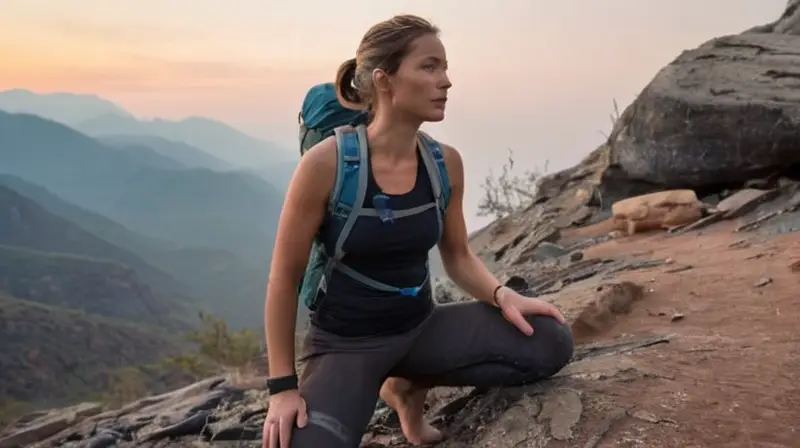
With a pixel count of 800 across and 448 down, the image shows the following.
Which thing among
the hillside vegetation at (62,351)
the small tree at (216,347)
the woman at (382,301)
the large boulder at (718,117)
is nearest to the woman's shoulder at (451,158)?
the woman at (382,301)

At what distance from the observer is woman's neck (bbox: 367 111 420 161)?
9.66 feet

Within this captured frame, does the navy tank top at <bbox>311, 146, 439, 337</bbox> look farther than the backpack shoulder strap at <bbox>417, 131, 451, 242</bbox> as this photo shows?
No

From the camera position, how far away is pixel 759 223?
292 inches

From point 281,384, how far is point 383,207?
29.2 inches

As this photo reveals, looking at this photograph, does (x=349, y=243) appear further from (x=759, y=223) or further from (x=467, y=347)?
(x=759, y=223)

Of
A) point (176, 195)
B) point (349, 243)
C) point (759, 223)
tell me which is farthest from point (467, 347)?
point (176, 195)

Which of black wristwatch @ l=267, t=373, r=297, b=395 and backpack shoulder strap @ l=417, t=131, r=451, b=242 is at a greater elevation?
backpack shoulder strap @ l=417, t=131, r=451, b=242

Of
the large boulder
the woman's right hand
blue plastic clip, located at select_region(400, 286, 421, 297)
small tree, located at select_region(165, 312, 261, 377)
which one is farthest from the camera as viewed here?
small tree, located at select_region(165, 312, 261, 377)

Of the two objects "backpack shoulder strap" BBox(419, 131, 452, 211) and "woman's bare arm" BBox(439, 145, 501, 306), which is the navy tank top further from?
"woman's bare arm" BBox(439, 145, 501, 306)

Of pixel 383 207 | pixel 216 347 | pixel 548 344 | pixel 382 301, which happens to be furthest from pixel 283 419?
pixel 216 347

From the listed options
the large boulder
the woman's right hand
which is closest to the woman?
the woman's right hand

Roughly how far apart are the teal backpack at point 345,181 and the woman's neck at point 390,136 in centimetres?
5

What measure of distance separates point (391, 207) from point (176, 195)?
181579 millimetres

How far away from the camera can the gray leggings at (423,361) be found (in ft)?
9.38
